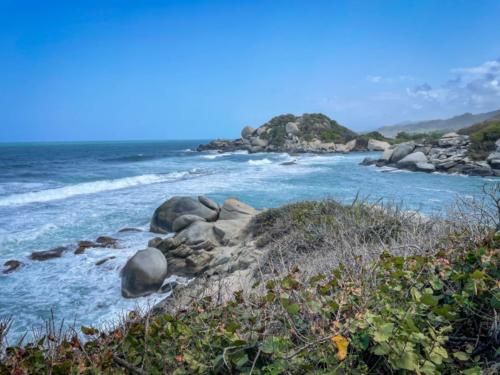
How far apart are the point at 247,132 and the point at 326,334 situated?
225ft

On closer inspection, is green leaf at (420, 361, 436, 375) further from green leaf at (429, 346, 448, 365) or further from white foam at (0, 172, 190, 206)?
white foam at (0, 172, 190, 206)

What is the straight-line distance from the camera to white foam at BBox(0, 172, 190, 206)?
1909 cm

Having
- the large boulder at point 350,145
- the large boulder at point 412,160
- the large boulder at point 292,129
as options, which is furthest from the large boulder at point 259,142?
the large boulder at point 412,160

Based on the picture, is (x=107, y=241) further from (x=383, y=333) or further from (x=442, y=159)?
(x=442, y=159)

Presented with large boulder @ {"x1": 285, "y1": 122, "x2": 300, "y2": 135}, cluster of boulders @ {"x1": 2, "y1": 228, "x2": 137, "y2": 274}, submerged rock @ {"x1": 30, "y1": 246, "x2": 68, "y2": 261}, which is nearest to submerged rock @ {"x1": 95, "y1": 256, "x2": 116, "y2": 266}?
cluster of boulders @ {"x1": 2, "y1": 228, "x2": 137, "y2": 274}

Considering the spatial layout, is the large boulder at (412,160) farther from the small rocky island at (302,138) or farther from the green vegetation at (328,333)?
the green vegetation at (328,333)

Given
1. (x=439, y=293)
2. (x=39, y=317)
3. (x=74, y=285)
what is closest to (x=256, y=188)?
(x=74, y=285)

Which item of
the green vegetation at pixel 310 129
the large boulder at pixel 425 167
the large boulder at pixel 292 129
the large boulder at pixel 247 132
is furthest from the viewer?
the large boulder at pixel 247 132

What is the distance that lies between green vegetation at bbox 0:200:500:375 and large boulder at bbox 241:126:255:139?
66.7m

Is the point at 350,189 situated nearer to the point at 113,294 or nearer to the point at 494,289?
the point at 113,294

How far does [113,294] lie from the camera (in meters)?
7.92

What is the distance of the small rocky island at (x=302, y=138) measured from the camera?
54188 mm

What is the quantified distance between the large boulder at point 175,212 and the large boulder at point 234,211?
52cm

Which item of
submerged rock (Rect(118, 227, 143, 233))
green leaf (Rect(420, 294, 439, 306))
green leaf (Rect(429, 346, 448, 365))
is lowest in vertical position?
submerged rock (Rect(118, 227, 143, 233))
